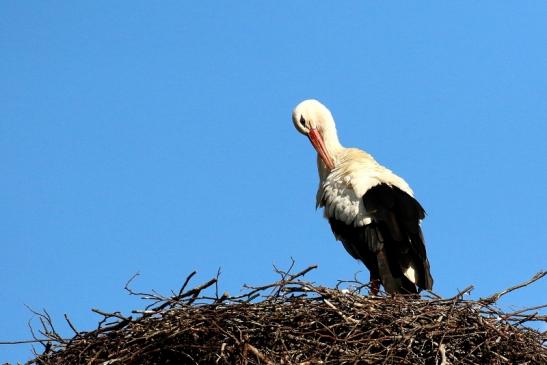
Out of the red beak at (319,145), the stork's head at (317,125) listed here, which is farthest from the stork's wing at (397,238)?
the stork's head at (317,125)

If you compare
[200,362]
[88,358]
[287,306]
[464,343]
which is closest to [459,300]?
[464,343]

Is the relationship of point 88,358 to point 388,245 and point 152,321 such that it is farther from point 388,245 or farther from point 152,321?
point 388,245

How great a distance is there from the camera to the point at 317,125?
27.2 ft

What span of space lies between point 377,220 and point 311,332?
169 centimetres

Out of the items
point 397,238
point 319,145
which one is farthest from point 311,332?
point 319,145

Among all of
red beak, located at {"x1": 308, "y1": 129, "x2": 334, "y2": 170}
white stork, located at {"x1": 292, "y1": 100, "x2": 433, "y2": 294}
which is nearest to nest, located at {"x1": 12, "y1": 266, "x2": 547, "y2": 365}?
white stork, located at {"x1": 292, "y1": 100, "x2": 433, "y2": 294}

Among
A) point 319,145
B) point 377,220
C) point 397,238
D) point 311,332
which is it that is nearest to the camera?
point 311,332

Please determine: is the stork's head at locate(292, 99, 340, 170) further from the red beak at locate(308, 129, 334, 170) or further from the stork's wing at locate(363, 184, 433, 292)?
the stork's wing at locate(363, 184, 433, 292)

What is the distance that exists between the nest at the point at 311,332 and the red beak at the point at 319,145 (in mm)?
2222

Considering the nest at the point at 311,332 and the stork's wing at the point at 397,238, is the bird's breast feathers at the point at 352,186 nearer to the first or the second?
the stork's wing at the point at 397,238

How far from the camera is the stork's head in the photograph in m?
8.23

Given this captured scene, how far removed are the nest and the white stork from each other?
2.76 feet

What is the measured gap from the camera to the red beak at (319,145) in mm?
8055

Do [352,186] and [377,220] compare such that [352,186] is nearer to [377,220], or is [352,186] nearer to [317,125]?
[377,220]
